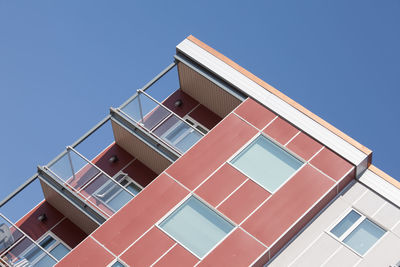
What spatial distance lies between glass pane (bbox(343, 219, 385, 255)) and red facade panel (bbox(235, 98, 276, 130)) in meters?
6.10

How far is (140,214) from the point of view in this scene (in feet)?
170

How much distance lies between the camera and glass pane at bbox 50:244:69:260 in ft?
181

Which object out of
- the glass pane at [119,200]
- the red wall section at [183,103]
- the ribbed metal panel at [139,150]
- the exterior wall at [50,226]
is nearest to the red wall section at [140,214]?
the glass pane at [119,200]

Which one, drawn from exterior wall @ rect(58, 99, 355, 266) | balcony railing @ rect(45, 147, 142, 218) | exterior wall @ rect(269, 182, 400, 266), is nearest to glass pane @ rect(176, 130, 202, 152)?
exterior wall @ rect(58, 99, 355, 266)

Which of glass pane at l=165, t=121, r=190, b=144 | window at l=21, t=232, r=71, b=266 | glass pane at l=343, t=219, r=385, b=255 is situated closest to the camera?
glass pane at l=343, t=219, r=385, b=255

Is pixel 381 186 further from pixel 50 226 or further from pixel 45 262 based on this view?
pixel 50 226

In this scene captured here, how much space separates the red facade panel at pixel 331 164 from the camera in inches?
2084

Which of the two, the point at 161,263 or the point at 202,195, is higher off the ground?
the point at 202,195

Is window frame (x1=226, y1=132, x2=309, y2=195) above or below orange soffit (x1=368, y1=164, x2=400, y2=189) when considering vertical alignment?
below

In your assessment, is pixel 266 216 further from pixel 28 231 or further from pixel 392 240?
pixel 28 231

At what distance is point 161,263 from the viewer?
50281 millimetres

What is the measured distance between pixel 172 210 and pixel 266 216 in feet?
12.5

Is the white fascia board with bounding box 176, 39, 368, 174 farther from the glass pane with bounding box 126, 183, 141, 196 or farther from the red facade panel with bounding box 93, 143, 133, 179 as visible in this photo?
the glass pane with bounding box 126, 183, 141, 196

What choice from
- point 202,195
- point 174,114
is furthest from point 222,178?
point 174,114
